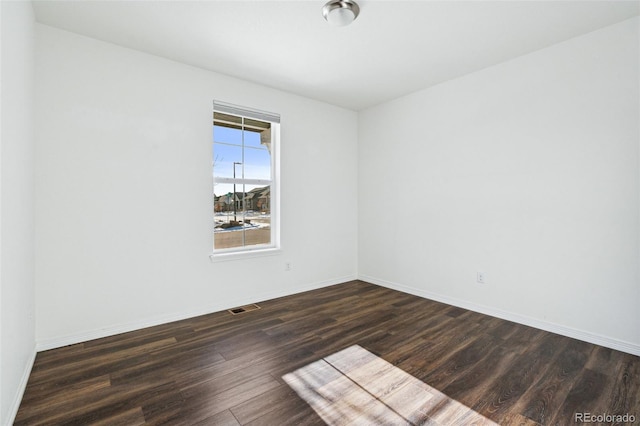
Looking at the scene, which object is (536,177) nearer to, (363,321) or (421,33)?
(421,33)

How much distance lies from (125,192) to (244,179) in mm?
1271

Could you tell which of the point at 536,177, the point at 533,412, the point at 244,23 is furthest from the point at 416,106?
the point at 533,412

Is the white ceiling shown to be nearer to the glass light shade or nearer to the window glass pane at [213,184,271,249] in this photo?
the glass light shade

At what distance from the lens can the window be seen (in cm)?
354

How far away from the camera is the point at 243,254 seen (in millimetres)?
3607

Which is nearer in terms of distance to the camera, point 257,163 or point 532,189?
point 532,189

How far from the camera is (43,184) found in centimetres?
250

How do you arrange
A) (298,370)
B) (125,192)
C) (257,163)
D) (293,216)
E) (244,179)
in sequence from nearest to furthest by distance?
(298,370), (125,192), (244,179), (257,163), (293,216)

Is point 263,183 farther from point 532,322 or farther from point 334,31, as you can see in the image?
point 532,322

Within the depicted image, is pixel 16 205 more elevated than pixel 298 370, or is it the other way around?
pixel 16 205

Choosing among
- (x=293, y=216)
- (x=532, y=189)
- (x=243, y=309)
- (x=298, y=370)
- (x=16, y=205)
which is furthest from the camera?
(x=293, y=216)

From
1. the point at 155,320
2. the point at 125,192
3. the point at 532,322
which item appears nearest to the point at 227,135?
the point at 125,192

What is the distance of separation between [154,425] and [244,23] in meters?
2.84

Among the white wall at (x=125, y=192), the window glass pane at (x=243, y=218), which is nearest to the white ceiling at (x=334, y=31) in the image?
the white wall at (x=125, y=192)
